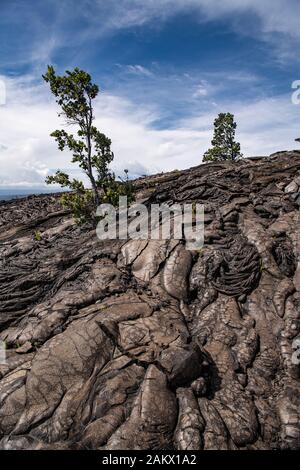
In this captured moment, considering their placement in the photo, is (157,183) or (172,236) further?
(157,183)

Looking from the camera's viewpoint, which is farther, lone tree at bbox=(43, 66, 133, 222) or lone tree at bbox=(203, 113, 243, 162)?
lone tree at bbox=(203, 113, 243, 162)

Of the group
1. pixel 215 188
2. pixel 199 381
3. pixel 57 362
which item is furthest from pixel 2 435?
pixel 215 188

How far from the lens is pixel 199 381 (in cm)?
1320

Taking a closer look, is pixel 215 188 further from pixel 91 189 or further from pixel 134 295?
pixel 134 295

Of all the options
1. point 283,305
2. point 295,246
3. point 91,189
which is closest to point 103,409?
point 283,305

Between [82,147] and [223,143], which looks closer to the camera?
[82,147]

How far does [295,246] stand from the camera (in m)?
20.8

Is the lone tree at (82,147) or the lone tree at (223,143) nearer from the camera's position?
the lone tree at (82,147)
